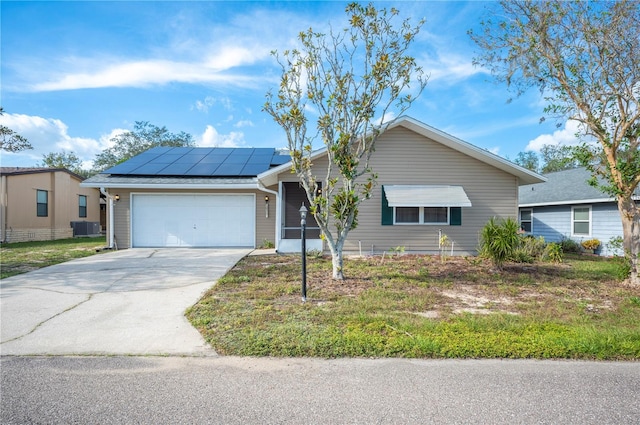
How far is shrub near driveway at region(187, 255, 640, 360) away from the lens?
3564 millimetres

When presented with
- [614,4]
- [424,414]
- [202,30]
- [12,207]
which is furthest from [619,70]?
[12,207]

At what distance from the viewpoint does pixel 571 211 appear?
1376 cm

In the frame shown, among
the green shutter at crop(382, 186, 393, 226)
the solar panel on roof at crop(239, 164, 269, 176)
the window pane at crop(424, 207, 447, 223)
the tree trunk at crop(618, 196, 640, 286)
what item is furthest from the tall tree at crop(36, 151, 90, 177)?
the tree trunk at crop(618, 196, 640, 286)

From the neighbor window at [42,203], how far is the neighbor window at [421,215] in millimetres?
18462

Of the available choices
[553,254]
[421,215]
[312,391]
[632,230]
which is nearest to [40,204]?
[421,215]

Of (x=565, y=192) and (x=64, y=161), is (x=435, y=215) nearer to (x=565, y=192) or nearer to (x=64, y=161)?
(x=565, y=192)

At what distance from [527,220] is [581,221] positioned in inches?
129

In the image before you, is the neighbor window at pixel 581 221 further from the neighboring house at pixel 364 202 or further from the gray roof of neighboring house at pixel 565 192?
the neighboring house at pixel 364 202

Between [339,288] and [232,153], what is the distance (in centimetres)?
1120

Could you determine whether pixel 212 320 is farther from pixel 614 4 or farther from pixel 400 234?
pixel 614 4

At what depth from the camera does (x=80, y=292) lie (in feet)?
19.5

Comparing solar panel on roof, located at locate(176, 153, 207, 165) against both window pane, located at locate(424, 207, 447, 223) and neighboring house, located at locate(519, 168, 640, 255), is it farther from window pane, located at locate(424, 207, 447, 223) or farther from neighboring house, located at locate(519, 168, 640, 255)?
neighboring house, located at locate(519, 168, 640, 255)

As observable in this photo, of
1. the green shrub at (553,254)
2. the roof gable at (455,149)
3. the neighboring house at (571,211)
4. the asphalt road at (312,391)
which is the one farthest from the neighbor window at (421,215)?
the asphalt road at (312,391)

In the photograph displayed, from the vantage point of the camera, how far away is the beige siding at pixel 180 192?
12.1 meters
